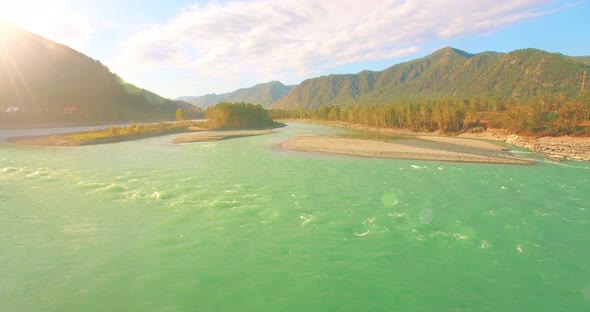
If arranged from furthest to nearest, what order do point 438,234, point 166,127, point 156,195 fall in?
point 166,127 → point 156,195 → point 438,234

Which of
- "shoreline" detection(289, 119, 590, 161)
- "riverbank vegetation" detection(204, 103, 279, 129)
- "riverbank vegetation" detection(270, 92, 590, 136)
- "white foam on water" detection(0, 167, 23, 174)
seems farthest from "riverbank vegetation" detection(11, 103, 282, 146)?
"shoreline" detection(289, 119, 590, 161)

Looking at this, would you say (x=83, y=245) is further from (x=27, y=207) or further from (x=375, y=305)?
(x=375, y=305)

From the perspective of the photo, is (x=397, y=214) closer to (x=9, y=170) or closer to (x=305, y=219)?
(x=305, y=219)

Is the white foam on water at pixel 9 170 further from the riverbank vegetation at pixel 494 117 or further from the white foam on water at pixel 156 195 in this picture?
the riverbank vegetation at pixel 494 117

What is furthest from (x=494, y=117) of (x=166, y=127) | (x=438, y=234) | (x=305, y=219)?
(x=166, y=127)

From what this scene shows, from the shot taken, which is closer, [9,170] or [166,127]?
[9,170]

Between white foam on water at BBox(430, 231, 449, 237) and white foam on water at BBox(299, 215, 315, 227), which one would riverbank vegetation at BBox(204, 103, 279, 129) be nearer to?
white foam on water at BBox(299, 215, 315, 227)

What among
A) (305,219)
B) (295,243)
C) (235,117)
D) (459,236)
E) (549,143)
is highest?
(235,117)

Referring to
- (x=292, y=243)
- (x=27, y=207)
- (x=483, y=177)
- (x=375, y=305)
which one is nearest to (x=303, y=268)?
(x=292, y=243)
